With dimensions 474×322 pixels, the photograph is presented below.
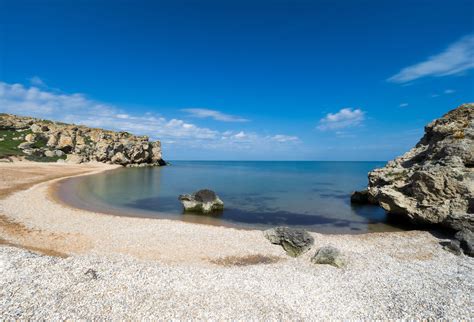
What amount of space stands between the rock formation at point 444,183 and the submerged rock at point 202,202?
14.8 meters

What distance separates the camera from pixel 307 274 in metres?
11.4

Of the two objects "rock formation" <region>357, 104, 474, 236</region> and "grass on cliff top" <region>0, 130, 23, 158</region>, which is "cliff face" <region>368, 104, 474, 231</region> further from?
"grass on cliff top" <region>0, 130, 23, 158</region>

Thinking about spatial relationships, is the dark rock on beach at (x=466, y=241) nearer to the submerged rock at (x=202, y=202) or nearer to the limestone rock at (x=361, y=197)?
the limestone rock at (x=361, y=197)

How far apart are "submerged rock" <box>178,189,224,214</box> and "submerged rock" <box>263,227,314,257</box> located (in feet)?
34.2

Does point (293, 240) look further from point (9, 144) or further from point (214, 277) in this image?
point (9, 144)

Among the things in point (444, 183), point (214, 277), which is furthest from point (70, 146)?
point (444, 183)

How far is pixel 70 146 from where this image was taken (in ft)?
270

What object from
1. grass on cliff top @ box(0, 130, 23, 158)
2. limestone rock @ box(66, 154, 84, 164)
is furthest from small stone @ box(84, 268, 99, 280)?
limestone rock @ box(66, 154, 84, 164)

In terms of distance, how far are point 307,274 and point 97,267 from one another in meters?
8.59

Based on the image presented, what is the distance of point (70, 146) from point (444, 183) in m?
92.8

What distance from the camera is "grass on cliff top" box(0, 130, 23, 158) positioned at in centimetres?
6117

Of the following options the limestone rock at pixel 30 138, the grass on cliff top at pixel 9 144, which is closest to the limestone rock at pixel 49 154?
the grass on cliff top at pixel 9 144

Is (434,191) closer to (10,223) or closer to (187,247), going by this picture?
(187,247)

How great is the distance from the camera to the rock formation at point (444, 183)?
17.4m
